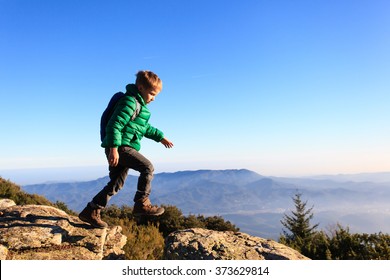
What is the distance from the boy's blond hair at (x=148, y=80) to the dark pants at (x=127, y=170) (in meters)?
1.07

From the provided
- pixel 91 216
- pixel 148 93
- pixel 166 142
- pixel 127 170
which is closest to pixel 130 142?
pixel 127 170

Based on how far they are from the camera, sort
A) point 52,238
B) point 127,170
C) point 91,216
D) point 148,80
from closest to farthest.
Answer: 1. point 148,80
2. point 52,238
3. point 127,170
4. point 91,216

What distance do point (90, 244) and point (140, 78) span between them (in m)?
2.96

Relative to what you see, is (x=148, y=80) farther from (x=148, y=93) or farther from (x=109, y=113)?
(x=109, y=113)

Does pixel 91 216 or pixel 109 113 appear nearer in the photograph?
pixel 109 113

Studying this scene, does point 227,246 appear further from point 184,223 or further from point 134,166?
point 184,223

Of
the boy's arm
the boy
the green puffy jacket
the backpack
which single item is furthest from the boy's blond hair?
the boy's arm

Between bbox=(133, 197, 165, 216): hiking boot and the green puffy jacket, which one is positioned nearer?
the green puffy jacket

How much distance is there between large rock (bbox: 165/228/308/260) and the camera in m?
4.60

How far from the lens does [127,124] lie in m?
4.68

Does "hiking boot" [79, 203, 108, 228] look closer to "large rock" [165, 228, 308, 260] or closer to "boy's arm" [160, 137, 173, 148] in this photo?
"large rock" [165, 228, 308, 260]

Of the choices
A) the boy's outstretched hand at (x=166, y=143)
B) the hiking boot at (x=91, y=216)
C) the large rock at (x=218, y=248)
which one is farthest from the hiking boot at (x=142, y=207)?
the boy's outstretched hand at (x=166, y=143)

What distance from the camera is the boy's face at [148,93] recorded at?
15.4 ft

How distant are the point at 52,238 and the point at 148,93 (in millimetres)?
2927
